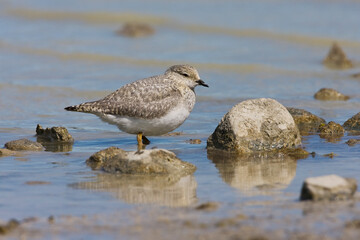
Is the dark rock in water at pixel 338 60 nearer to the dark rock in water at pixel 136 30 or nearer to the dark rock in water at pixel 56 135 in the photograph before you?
the dark rock in water at pixel 136 30

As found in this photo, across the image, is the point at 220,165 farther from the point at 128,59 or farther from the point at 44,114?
the point at 128,59

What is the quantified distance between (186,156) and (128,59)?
34.9 ft

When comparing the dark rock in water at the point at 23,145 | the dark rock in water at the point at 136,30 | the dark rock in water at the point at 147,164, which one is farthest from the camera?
the dark rock in water at the point at 136,30

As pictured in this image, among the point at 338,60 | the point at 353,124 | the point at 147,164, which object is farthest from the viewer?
the point at 338,60

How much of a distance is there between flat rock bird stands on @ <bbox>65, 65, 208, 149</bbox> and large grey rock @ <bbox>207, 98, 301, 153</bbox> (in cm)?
79

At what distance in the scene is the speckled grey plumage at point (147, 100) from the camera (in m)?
10.9

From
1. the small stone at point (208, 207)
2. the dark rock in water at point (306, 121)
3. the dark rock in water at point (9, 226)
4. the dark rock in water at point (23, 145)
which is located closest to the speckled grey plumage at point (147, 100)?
the dark rock in water at point (23, 145)

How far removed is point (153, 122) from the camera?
35.8ft

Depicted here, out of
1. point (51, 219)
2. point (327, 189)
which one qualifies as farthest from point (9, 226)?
point (327, 189)

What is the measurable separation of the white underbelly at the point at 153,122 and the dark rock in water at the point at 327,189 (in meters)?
3.82

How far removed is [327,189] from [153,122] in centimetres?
422

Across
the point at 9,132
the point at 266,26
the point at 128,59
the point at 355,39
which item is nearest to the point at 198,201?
the point at 9,132

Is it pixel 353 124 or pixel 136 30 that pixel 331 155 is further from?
pixel 136 30

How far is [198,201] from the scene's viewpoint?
25.4 ft
